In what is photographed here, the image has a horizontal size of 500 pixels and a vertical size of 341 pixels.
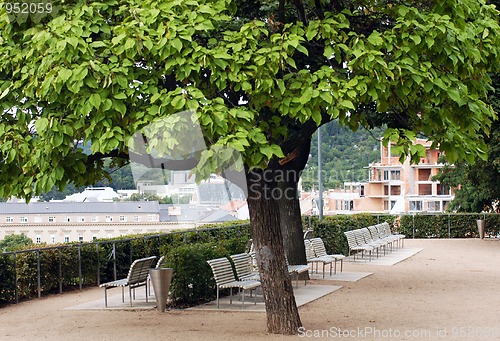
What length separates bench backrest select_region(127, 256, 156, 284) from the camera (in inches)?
601

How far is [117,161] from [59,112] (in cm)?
423

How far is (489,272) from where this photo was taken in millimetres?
21656

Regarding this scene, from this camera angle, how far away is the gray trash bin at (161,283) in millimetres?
14570

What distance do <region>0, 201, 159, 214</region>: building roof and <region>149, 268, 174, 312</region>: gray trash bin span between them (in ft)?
25.1

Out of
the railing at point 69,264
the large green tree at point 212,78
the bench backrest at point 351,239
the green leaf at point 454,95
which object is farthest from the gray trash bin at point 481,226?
the green leaf at point 454,95

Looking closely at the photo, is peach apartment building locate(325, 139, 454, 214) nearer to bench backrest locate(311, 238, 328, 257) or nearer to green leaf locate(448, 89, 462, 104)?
bench backrest locate(311, 238, 328, 257)

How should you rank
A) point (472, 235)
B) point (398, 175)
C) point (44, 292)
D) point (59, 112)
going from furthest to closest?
1. point (398, 175)
2. point (472, 235)
3. point (44, 292)
4. point (59, 112)

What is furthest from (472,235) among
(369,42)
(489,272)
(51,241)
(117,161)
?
(369,42)

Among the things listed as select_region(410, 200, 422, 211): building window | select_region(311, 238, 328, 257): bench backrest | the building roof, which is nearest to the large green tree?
select_region(311, 238, 328, 257): bench backrest

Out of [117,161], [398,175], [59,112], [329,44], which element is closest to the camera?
[59,112]

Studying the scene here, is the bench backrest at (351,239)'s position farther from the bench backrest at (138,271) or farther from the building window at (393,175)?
the building window at (393,175)

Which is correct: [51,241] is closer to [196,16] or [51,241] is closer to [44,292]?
[44,292]

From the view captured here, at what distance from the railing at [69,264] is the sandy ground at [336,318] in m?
0.45

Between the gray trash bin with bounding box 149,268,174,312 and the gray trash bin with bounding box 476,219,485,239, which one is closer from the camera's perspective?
the gray trash bin with bounding box 149,268,174,312
